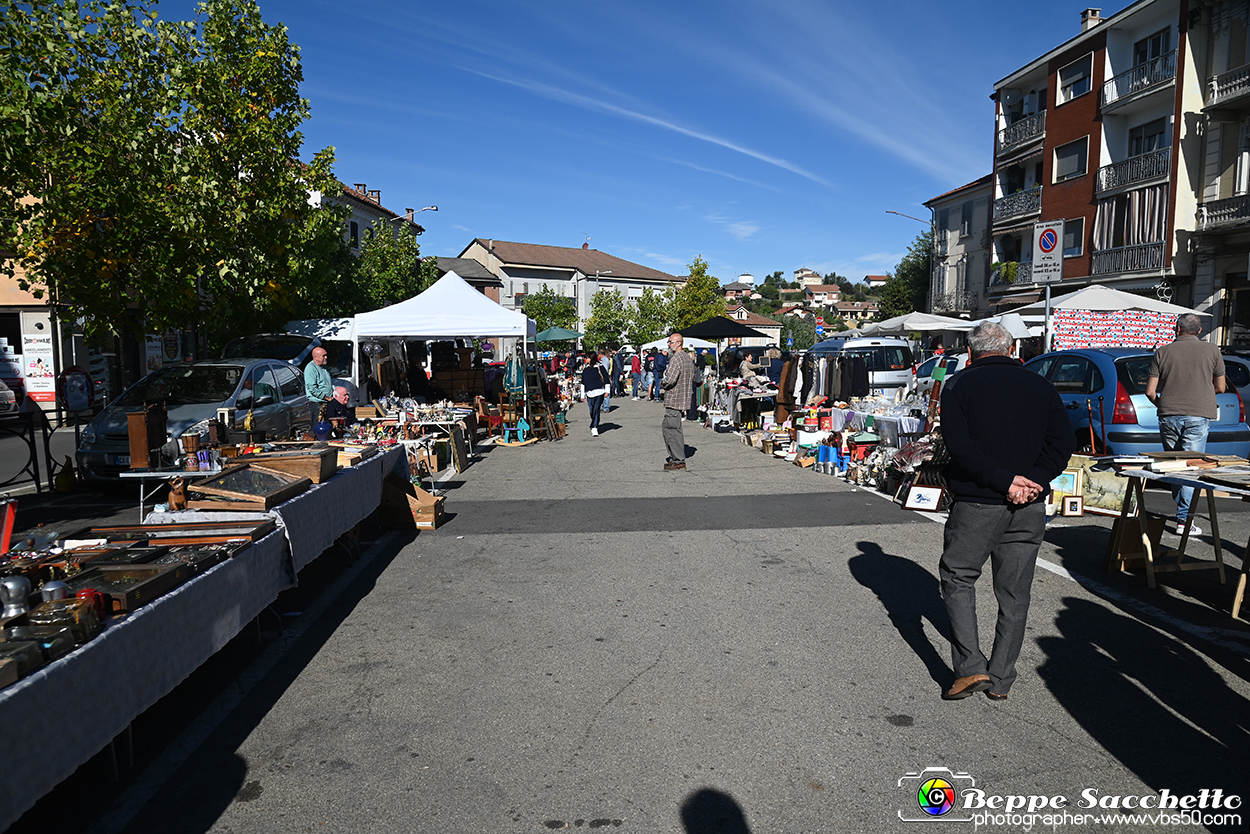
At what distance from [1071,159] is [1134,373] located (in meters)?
24.8

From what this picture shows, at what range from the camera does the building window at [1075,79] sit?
28.8 meters

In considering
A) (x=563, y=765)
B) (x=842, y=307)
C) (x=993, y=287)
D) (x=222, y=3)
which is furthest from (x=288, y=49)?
(x=842, y=307)

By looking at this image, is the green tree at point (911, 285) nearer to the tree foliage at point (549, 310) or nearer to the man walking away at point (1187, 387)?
the tree foliage at point (549, 310)

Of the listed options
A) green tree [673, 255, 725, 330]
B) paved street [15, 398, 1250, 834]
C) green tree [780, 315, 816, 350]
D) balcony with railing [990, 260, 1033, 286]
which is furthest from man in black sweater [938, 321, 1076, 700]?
green tree [780, 315, 816, 350]

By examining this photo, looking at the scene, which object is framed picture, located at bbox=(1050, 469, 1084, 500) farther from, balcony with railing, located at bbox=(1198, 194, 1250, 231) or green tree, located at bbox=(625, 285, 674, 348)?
green tree, located at bbox=(625, 285, 674, 348)

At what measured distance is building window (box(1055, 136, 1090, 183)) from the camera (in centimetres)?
2914

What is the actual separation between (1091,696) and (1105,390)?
21.0ft

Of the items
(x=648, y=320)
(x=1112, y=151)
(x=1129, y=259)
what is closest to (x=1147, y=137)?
(x=1112, y=151)

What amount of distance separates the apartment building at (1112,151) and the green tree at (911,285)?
1650 centimetres

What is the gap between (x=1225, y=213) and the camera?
22.0 meters

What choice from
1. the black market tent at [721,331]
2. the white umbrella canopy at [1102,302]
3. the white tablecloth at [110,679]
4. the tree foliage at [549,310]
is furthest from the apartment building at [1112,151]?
the tree foliage at [549,310]

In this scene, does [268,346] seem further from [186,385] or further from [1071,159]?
[1071,159]

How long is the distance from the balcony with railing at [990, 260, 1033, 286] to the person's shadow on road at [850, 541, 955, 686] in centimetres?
2941

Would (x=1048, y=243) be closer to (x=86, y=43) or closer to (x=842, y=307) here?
(x=86, y=43)
